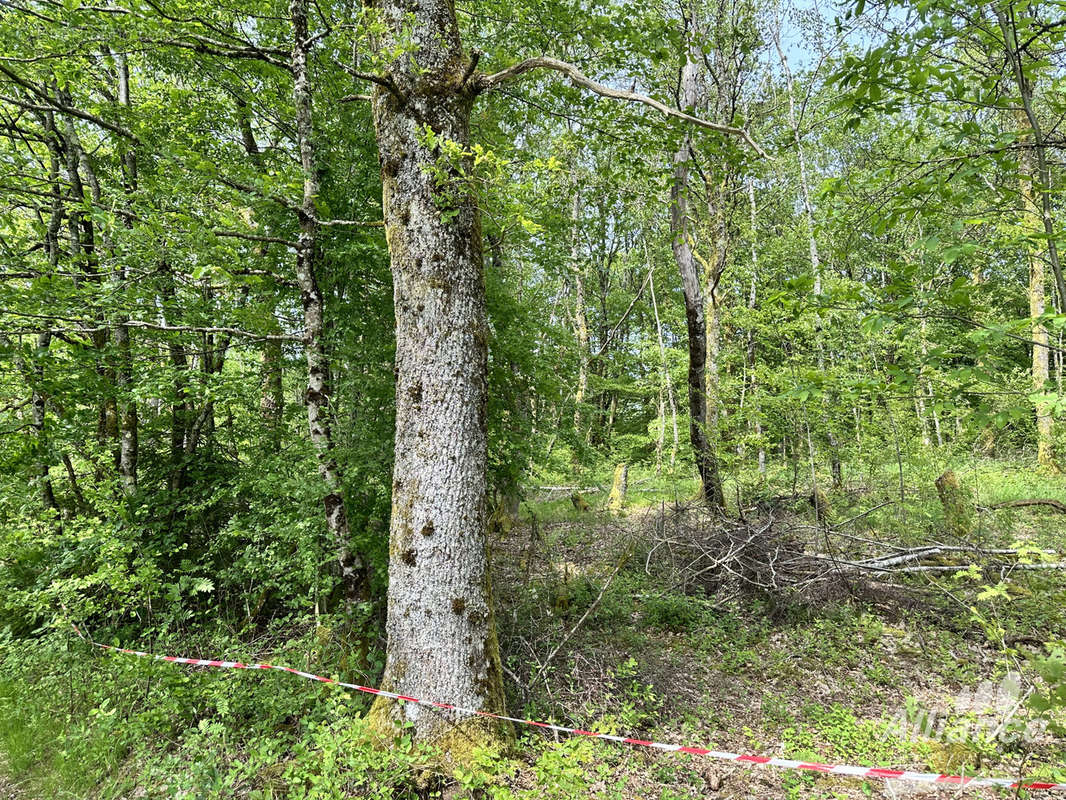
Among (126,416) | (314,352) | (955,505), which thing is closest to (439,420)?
(314,352)

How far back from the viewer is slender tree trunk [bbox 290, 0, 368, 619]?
13.9ft

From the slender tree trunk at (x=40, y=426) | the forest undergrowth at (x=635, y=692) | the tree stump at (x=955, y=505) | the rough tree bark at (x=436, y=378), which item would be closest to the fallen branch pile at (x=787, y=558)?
the forest undergrowth at (x=635, y=692)

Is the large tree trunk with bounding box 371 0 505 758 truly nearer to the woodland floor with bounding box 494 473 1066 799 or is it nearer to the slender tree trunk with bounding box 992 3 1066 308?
the woodland floor with bounding box 494 473 1066 799

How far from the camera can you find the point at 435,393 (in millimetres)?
3271

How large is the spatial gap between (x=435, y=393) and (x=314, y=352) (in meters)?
1.60

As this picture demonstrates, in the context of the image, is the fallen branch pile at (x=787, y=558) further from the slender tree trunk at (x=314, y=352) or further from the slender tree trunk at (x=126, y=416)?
the slender tree trunk at (x=126, y=416)

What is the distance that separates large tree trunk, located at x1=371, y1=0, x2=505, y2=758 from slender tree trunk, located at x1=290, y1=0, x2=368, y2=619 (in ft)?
3.87

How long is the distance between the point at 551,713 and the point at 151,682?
10.2 feet

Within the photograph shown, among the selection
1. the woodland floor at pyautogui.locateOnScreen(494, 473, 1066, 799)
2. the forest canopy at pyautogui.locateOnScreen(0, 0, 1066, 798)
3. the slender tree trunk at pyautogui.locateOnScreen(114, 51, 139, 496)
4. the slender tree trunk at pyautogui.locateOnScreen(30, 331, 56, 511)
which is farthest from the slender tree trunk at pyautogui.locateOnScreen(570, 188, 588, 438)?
the slender tree trunk at pyautogui.locateOnScreen(30, 331, 56, 511)

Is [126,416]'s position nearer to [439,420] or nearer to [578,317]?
Result: [439,420]

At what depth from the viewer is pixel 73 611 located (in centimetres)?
412

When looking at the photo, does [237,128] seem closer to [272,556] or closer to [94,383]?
[94,383]

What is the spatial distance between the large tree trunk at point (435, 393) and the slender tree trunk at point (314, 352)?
1.18 meters

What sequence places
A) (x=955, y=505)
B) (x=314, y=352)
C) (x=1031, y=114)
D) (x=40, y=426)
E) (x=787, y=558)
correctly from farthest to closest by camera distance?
1. (x=955, y=505)
2. (x=787, y=558)
3. (x=40, y=426)
4. (x=314, y=352)
5. (x=1031, y=114)
